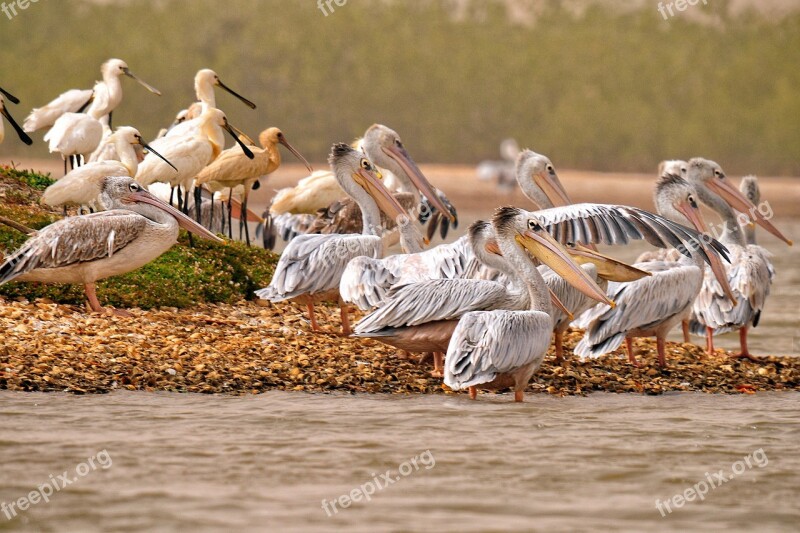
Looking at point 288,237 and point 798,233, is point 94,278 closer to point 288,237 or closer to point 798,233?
point 288,237

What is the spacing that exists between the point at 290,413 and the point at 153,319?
1.88 meters

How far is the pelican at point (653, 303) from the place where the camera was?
7.59 m

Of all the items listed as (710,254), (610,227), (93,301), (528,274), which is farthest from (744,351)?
(93,301)

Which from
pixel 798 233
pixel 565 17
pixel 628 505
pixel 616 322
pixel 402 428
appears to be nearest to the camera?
pixel 628 505

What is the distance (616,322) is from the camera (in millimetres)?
7613

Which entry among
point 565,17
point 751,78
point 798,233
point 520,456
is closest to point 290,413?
point 520,456

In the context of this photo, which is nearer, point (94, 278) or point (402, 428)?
point (402, 428)

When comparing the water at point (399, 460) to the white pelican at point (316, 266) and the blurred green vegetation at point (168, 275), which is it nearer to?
the white pelican at point (316, 266)

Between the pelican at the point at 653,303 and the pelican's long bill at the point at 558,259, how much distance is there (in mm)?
650

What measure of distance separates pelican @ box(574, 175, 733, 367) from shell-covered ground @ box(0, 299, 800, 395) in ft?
0.62

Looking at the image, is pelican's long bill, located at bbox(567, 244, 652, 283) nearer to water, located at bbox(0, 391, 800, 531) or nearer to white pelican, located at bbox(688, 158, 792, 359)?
water, located at bbox(0, 391, 800, 531)

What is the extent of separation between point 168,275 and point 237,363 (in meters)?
1.85

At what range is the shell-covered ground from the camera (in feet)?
22.4

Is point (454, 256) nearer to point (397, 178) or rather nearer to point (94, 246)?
point (94, 246)
